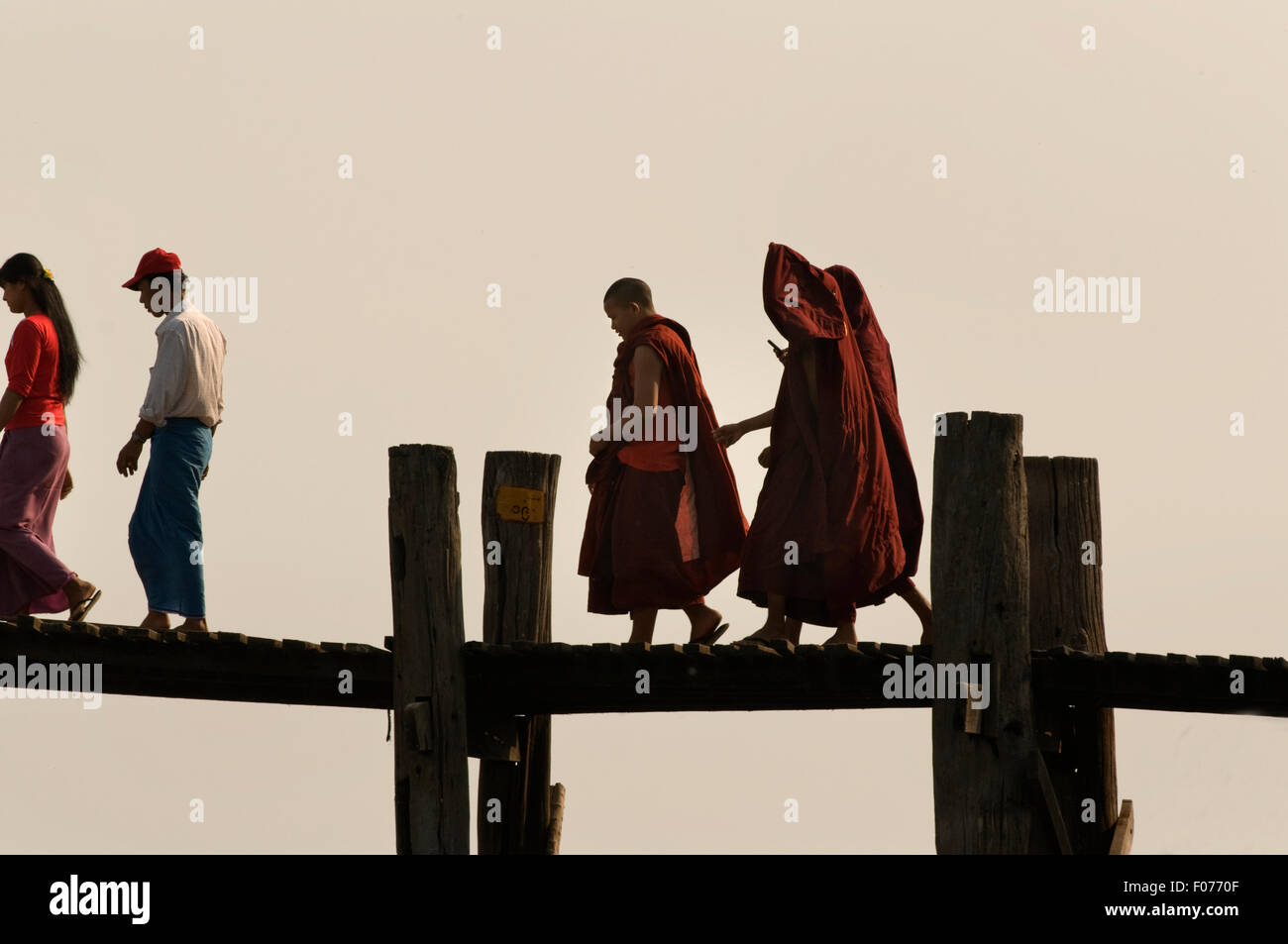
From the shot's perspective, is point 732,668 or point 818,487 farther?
point 818,487

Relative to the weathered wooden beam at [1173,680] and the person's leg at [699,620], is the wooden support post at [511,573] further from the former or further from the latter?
the weathered wooden beam at [1173,680]

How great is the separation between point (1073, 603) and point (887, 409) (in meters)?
1.14

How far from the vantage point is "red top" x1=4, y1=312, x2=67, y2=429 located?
966 cm

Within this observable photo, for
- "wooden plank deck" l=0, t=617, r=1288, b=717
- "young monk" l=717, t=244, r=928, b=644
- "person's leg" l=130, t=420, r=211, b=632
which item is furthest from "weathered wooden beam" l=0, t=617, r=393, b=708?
"young monk" l=717, t=244, r=928, b=644

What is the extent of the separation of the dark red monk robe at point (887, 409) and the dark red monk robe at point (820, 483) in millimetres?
165

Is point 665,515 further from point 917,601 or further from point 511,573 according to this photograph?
point 917,601

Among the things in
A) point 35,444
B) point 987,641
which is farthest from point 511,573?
point 35,444

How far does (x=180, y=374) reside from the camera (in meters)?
9.52

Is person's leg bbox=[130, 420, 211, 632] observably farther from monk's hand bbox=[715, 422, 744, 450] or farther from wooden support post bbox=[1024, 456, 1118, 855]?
wooden support post bbox=[1024, 456, 1118, 855]

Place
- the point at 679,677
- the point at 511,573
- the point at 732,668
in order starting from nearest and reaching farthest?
the point at 732,668 < the point at 679,677 < the point at 511,573

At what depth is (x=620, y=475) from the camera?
9422 millimetres
